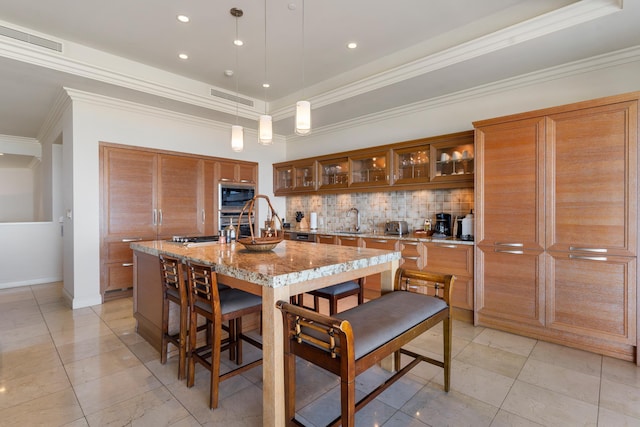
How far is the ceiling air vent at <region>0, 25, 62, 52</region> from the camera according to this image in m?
2.94

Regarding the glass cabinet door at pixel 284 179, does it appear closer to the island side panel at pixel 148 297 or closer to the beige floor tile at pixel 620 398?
the island side panel at pixel 148 297

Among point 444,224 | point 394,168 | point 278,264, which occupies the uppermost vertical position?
point 394,168

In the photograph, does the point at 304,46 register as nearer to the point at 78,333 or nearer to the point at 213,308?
the point at 213,308

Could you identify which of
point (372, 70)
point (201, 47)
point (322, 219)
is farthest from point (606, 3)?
point (322, 219)

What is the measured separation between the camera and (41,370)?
2.35 m

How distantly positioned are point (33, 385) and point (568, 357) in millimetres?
4114

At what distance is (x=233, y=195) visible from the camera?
5.44 m

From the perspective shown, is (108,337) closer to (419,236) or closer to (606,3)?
(419,236)

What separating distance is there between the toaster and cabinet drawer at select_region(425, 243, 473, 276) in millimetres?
670

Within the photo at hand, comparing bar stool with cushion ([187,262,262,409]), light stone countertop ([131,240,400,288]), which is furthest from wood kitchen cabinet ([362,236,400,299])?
bar stool with cushion ([187,262,262,409])

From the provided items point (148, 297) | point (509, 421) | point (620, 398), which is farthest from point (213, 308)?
point (620, 398)

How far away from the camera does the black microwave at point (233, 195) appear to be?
5293 mm

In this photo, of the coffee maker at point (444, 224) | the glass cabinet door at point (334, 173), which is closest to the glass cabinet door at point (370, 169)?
the glass cabinet door at point (334, 173)

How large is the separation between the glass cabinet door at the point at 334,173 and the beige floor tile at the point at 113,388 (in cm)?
355
